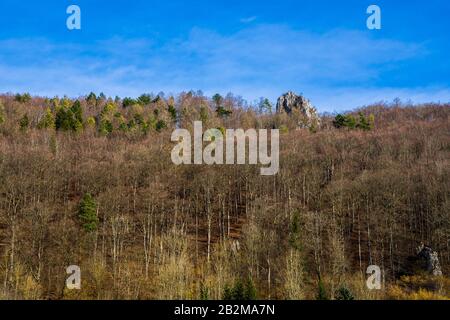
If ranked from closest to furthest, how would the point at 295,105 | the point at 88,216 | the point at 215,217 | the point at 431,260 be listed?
1. the point at 431,260
2. the point at 88,216
3. the point at 215,217
4. the point at 295,105

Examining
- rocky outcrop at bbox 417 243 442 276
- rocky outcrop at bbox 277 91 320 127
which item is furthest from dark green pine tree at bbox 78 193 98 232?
rocky outcrop at bbox 277 91 320 127

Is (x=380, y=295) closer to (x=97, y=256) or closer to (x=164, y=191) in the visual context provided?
(x=97, y=256)

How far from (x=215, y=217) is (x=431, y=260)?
35.9 metres

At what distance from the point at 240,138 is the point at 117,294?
78.6 metres

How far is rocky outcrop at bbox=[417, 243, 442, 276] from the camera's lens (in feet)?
181

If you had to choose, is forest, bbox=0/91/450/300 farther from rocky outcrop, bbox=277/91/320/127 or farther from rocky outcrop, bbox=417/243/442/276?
rocky outcrop, bbox=277/91/320/127

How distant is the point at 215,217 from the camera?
260 feet

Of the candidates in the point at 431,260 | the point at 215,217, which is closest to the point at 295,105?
the point at 215,217

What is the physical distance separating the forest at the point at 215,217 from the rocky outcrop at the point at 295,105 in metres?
49.8

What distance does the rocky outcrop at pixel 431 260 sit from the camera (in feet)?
181

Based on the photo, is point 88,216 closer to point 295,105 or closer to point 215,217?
point 215,217

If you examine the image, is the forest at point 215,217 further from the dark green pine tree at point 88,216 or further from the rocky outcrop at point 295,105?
the rocky outcrop at point 295,105

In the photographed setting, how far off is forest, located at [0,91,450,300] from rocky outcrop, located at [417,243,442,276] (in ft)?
4.21
